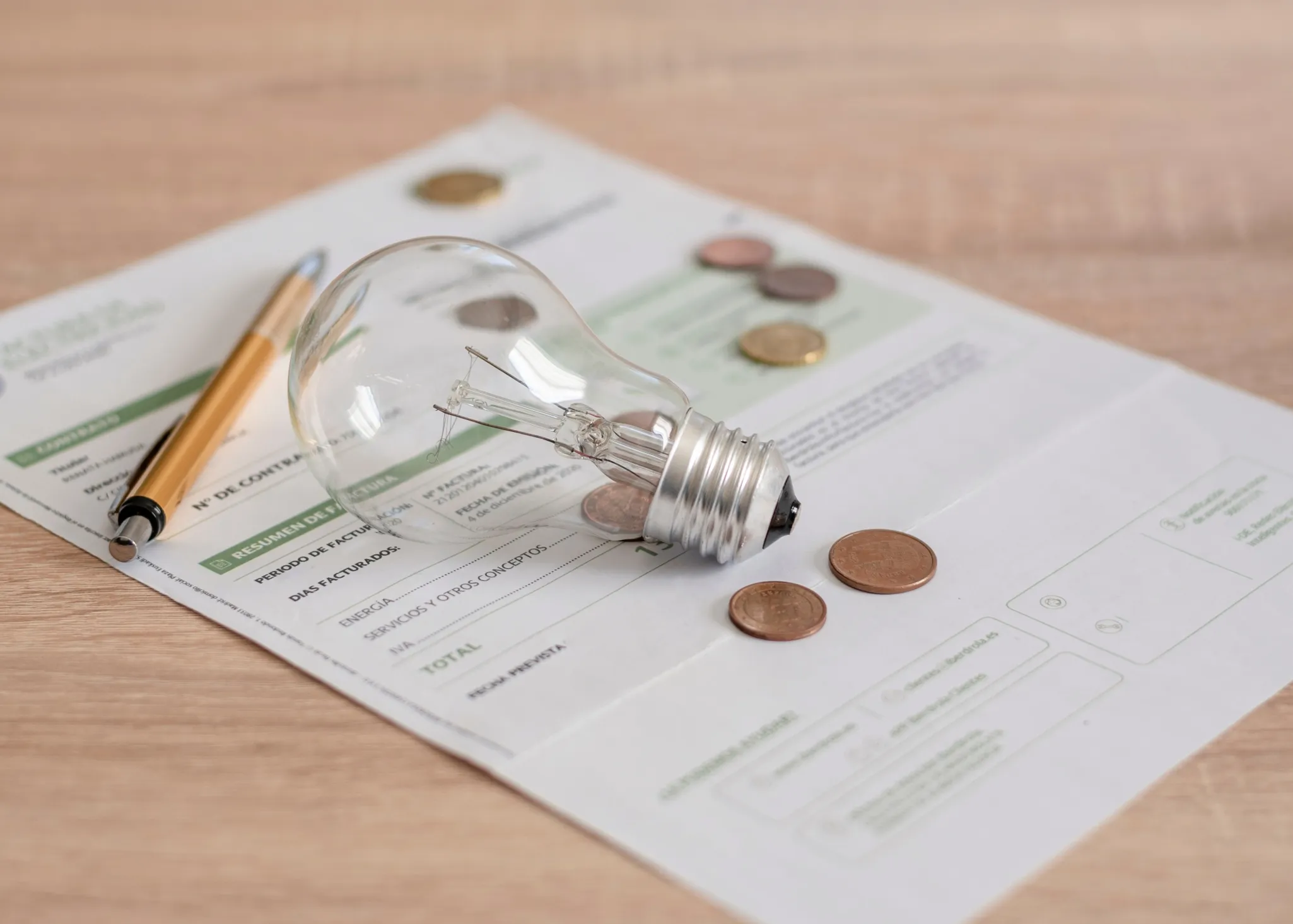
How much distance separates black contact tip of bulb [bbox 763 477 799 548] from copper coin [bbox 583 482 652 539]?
0.05 metres

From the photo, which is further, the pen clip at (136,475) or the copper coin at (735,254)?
the copper coin at (735,254)

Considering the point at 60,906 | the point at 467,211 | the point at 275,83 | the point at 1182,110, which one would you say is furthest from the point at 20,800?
the point at 1182,110

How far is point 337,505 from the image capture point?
719 millimetres

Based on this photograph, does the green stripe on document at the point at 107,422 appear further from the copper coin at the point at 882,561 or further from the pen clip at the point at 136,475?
the copper coin at the point at 882,561

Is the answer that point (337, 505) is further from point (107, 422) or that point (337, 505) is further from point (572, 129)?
point (572, 129)

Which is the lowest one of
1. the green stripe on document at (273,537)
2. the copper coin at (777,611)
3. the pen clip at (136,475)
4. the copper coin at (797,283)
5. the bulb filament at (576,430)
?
the green stripe on document at (273,537)

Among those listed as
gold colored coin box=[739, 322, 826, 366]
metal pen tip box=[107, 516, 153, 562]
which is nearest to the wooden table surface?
metal pen tip box=[107, 516, 153, 562]

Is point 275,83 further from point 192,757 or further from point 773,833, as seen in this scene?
point 773,833

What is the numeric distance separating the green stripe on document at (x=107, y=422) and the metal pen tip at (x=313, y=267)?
0.27 ft

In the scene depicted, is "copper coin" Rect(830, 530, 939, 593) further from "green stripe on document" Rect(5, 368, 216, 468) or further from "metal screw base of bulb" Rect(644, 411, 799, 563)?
"green stripe on document" Rect(5, 368, 216, 468)

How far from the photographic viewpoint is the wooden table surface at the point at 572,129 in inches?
20.8

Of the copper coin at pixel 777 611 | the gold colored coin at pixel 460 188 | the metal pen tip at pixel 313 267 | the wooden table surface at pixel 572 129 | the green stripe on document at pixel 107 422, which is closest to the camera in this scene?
the wooden table surface at pixel 572 129

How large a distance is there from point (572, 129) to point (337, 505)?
0.49 m

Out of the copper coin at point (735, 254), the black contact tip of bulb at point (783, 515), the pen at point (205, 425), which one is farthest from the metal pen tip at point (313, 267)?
the black contact tip of bulb at point (783, 515)
